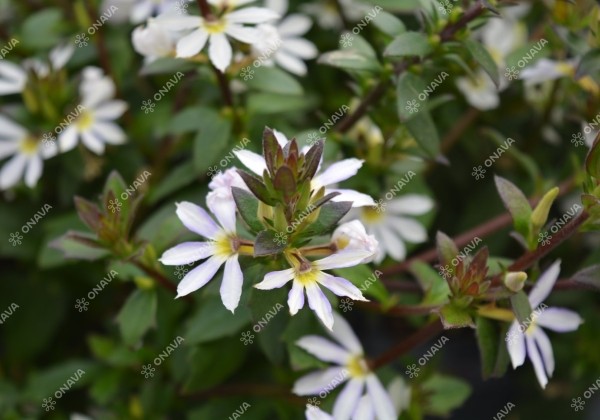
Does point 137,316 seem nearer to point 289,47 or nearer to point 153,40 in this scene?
point 153,40

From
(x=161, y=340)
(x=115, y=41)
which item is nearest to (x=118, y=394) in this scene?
(x=161, y=340)

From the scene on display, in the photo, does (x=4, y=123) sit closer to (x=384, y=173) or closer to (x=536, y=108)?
(x=384, y=173)

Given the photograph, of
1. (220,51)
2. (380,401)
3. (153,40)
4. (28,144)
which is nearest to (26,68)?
(28,144)

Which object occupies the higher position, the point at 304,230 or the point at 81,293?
the point at 304,230

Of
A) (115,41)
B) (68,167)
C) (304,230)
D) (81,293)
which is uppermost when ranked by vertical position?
(304,230)

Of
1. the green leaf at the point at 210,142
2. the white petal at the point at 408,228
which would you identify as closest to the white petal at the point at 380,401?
the white petal at the point at 408,228

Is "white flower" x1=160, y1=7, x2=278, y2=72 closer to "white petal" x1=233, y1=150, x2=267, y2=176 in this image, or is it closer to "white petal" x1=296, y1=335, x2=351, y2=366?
"white petal" x1=233, y1=150, x2=267, y2=176

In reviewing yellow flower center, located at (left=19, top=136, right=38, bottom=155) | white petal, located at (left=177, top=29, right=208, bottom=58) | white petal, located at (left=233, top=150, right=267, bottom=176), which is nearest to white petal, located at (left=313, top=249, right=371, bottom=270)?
white petal, located at (left=233, top=150, right=267, bottom=176)
